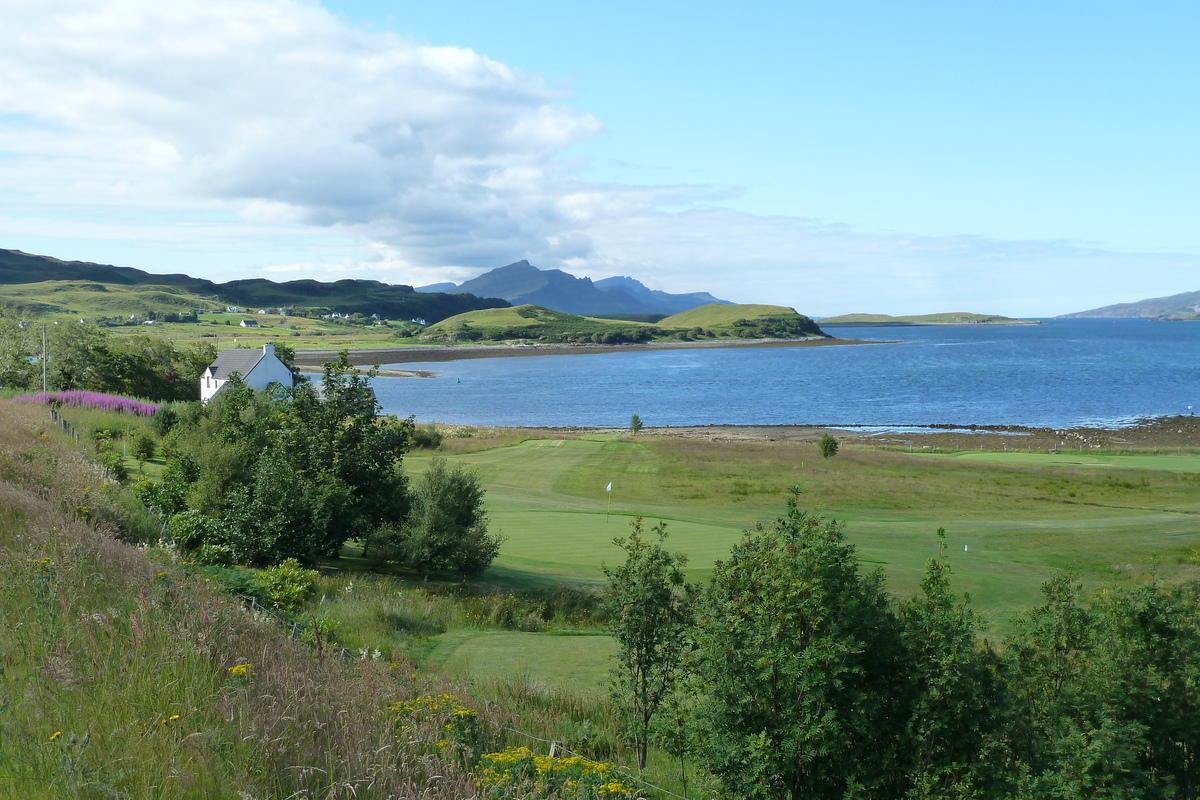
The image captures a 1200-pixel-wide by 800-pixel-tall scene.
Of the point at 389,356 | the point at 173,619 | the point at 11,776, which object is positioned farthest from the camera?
the point at 389,356

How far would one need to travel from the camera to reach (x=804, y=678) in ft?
23.6

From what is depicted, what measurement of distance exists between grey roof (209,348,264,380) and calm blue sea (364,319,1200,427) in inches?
586

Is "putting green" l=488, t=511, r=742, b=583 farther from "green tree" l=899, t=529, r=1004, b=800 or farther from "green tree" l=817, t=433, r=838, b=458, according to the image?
"green tree" l=817, t=433, r=838, b=458

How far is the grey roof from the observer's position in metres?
68.6

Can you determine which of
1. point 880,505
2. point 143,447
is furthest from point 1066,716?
point 143,447

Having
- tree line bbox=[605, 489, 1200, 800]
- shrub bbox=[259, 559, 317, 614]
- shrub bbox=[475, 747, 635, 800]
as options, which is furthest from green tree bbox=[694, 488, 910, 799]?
shrub bbox=[259, 559, 317, 614]

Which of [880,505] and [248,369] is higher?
[248,369]

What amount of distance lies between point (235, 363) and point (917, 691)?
7211cm

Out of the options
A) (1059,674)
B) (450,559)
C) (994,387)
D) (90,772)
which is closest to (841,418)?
(994,387)

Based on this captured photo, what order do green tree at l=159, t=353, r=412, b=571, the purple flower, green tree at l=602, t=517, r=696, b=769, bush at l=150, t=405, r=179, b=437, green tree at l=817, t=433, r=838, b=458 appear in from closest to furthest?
green tree at l=602, t=517, r=696, b=769 < green tree at l=159, t=353, r=412, b=571 < bush at l=150, t=405, r=179, b=437 < the purple flower < green tree at l=817, t=433, r=838, b=458

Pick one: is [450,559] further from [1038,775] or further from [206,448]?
[1038,775]

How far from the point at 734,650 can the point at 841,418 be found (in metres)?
90.3

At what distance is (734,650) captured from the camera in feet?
25.1

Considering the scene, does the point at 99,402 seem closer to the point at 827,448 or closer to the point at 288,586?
the point at 288,586
